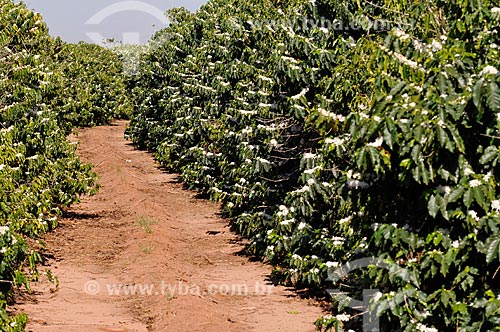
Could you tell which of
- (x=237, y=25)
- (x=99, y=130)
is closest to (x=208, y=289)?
(x=237, y=25)

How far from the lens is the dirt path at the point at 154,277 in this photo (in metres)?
9.75

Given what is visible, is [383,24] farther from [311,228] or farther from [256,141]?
[256,141]

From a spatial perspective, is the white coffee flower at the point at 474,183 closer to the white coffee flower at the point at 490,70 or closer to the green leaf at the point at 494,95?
the green leaf at the point at 494,95

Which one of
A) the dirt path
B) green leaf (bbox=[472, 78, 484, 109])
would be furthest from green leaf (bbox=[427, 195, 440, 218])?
the dirt path

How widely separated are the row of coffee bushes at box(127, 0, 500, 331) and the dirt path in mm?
935

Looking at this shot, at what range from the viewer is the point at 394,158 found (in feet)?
18.1

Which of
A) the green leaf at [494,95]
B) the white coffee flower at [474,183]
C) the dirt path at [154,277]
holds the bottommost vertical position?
the dirt path at [154,277]

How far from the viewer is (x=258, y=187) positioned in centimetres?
1305

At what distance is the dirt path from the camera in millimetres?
9750

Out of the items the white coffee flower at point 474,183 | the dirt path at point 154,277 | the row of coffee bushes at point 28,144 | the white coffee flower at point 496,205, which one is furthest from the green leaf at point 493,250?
the row of coffee bushes at point 28,144

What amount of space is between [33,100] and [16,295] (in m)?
3.93

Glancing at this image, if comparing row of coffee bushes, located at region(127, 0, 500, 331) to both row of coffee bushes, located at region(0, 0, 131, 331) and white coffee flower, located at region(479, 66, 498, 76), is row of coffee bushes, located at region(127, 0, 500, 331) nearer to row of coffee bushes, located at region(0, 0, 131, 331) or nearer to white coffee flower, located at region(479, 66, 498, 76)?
white coffee flower, located at region(479, 66, 498, 76)

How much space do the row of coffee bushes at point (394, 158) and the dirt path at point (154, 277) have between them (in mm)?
935

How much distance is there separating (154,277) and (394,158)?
717 cm
